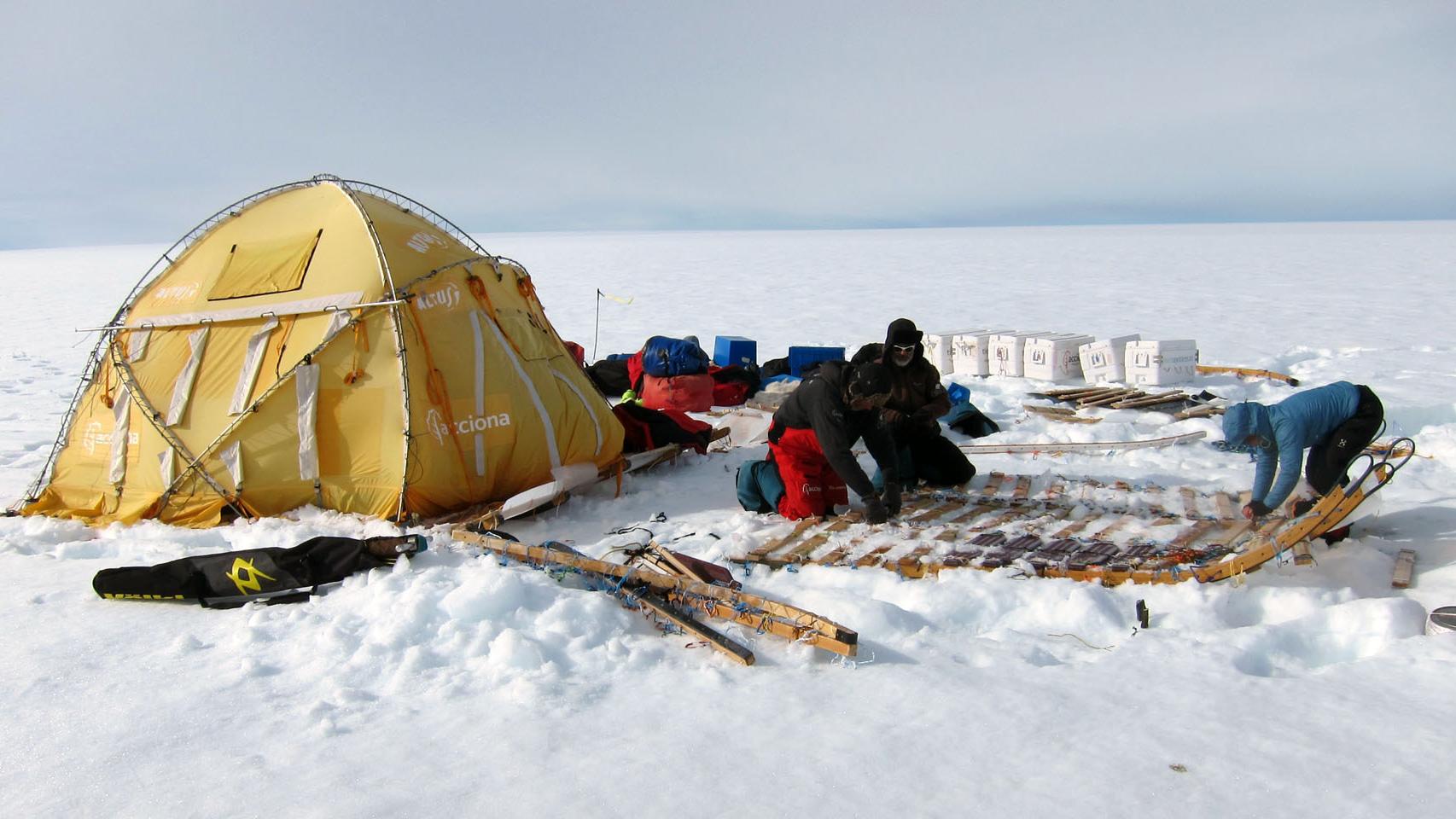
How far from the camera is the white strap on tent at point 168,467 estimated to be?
5.67 m

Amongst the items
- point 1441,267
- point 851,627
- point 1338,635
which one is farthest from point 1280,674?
point 1441,267

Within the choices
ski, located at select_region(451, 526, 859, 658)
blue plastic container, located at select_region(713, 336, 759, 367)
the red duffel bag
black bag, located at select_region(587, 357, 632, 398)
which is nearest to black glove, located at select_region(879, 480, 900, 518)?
ski, located at select_region(451, 526, 859, 658)

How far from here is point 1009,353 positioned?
35.6 ft

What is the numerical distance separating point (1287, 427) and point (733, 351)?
6.97 metres

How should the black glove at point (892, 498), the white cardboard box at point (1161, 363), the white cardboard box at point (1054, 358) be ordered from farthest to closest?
the white cardboard box at point (1054, 358) < the white cardboard box at point (1161, 363) < the black glove at point (892, 498)

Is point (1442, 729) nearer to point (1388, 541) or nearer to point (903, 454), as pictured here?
point (1388, 541)

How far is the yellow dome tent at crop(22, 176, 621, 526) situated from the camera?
18.6 ft

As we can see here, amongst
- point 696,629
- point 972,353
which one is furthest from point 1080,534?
point 972,353

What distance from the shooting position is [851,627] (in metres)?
3.77

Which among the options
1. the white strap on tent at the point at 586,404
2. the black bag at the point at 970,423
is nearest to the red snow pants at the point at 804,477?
the white strap on tent at the point at 586,404

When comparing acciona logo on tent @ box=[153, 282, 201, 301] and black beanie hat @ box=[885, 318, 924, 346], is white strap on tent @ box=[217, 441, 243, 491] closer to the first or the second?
acciona logo on tent @ box=[153, 282, 201, 301]

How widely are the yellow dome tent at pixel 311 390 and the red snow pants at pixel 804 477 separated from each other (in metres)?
1.51

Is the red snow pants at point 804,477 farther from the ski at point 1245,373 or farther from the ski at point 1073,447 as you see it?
the ski at point 1245,373

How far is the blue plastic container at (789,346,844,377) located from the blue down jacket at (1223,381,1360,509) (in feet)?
20.3
